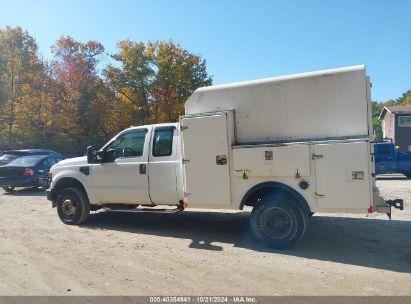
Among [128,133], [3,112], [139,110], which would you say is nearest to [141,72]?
[139,110]

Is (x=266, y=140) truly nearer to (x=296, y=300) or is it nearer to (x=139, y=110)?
(x=296, y=300)

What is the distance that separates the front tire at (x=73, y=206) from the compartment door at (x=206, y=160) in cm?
285

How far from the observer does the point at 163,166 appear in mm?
7469

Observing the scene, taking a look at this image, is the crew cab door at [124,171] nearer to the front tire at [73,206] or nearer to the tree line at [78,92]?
the front tire at [73,206]

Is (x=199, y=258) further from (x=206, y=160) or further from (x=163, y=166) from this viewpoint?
(x=163, y=166)

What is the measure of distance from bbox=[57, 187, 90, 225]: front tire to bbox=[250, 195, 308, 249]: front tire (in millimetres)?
4040

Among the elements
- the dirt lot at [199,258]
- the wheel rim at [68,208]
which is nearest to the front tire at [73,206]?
the wheel rim at [68,208]

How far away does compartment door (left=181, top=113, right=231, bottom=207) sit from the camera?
262 inches

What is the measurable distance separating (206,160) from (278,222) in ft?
5.43

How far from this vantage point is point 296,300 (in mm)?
4332

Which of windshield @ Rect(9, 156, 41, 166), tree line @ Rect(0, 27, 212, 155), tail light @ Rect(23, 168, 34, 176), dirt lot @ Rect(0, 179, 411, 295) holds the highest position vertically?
tree line @ Rect(0, 27, 212, 155)

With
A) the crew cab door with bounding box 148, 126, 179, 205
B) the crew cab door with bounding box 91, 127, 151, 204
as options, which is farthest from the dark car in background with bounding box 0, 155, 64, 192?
the crew cab door with bounding box 148, 126, 179, 205

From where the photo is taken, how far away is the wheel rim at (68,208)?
856 centimetres

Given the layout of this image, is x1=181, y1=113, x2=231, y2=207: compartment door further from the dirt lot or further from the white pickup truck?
the dirt lot
